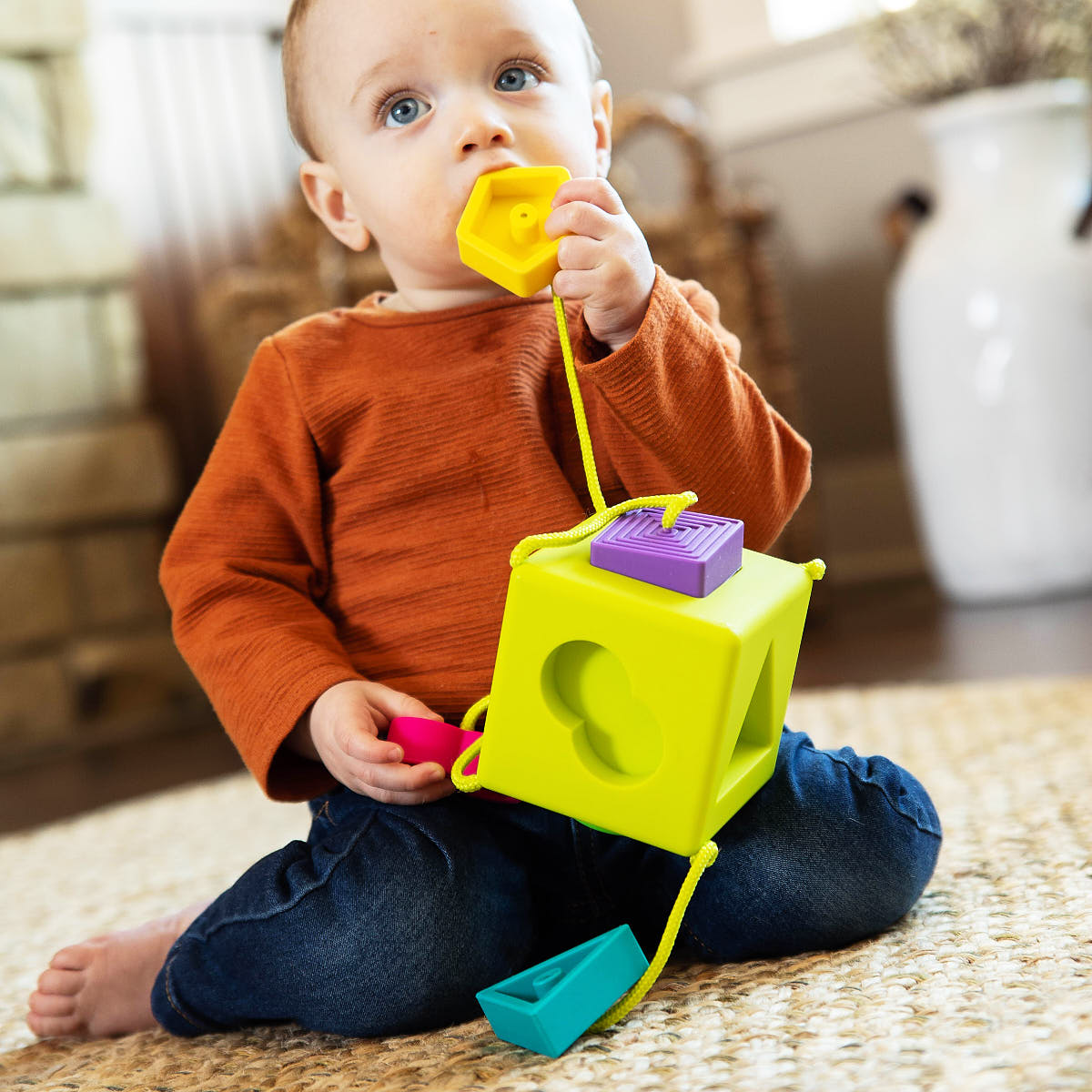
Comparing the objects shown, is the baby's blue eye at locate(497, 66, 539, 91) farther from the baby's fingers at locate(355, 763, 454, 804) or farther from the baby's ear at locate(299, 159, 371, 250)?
the baby's fingers at locate(355, 763, 454, 804)

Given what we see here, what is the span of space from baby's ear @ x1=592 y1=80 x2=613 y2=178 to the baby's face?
34 mm

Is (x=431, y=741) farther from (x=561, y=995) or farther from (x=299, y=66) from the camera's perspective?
(x=299, y=66)

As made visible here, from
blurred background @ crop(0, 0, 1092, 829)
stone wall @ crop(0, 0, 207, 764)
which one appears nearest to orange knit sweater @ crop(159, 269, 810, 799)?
blurred background @ crop(0, 0, 1092, 829)

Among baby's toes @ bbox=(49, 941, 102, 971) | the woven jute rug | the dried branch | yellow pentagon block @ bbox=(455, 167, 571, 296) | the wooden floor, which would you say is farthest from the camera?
the dried branch

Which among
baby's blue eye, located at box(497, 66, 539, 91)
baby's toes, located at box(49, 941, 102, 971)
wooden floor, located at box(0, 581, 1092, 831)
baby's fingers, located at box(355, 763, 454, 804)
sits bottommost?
wooden floor, located at box(0, 581, 1092, 831)

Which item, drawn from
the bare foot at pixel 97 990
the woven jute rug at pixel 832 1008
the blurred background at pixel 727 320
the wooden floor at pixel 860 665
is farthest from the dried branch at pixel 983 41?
the bare foot at pixel 97 990

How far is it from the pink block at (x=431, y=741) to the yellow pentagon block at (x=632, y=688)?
5cm

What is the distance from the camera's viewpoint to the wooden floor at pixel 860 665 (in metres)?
1.32

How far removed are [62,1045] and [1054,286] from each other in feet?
4.72

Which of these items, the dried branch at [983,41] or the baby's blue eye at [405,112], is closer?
the baby's blue eye at [405,112]

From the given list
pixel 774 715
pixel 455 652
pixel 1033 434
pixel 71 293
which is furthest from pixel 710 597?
pixel 71 293

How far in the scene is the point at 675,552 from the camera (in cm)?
52

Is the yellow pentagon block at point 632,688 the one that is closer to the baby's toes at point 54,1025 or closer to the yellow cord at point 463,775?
the yellow cord at point 463,775

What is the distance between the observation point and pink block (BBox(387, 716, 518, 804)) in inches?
24.1
